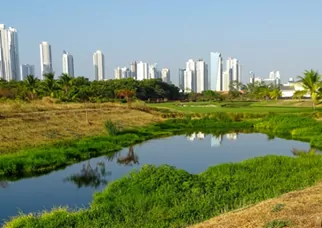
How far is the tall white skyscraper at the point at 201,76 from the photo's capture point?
13900 cm

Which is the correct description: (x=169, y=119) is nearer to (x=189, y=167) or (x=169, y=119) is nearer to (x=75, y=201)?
(x=189, y=167)

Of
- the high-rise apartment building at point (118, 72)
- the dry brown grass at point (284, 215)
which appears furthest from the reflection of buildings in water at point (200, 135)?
the high-rise apartment building at point (118, 72)

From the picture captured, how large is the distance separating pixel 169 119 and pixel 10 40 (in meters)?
77.1

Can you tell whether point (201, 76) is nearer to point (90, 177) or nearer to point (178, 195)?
point (90, 177)

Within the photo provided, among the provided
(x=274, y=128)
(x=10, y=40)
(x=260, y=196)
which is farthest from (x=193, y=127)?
(x=10, y=40)

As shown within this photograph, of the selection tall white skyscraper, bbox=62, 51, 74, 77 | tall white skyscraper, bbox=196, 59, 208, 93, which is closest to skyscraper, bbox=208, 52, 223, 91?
tall white skyscraper, bbox=196, 59, 208, 93

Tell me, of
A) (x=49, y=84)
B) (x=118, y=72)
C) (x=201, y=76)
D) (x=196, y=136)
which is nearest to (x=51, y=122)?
(x=196, y=136)

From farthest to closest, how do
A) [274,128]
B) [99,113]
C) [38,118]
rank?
[99,113], [274,128], [38,118]

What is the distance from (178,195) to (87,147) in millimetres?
12532

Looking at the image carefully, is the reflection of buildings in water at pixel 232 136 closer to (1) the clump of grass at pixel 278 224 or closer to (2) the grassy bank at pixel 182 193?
(2) the grassy bank at pixel 182 193

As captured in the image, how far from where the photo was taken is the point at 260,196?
31.4 feet

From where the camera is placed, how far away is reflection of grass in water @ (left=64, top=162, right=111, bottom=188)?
562 inches

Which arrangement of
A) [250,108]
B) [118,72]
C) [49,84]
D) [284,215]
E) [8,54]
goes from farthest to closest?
[118,72], [8,54], [250,108], [49,84], [284,215]

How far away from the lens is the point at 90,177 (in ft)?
50.5
